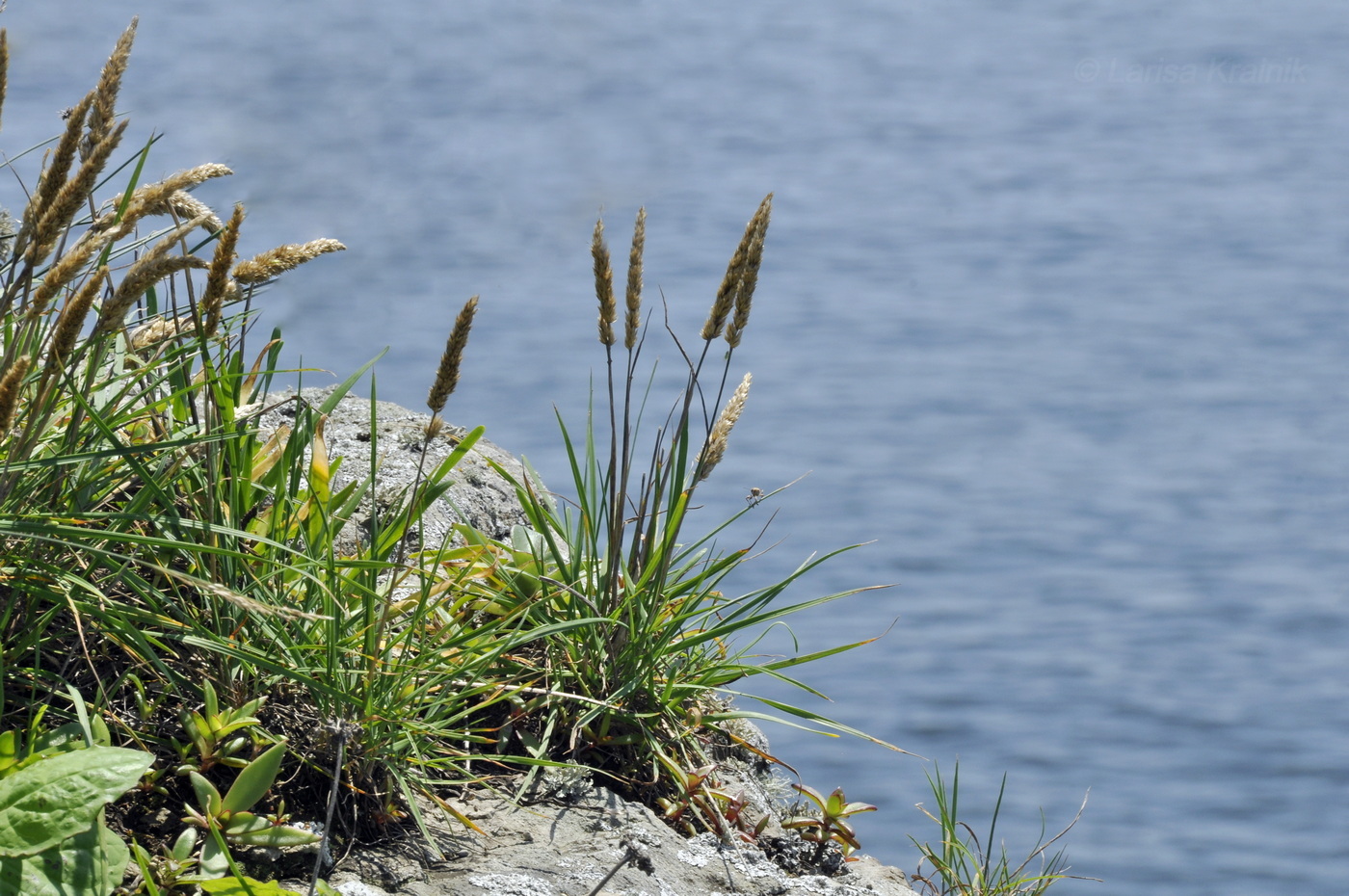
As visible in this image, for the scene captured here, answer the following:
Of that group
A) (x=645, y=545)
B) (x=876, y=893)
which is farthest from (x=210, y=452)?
(x=876, y=893)

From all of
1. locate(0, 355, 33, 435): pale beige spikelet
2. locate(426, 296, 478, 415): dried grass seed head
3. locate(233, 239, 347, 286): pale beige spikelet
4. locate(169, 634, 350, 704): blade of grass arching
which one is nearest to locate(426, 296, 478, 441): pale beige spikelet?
locate(426, 296, 478, 415): dried grass seed head

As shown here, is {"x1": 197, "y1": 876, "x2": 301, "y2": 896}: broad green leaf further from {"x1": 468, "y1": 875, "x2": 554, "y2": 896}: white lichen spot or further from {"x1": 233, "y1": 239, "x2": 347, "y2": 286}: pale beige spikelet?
{"x1": 233, "y1": 239, "x2": 347, "y2": 286}: pale beige spikelet

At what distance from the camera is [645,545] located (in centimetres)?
229

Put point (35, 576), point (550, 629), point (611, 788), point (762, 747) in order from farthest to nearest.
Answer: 1. point (762, 747)
2. point (611, 788)
3. point (550, 629)
4. point (35, 576)

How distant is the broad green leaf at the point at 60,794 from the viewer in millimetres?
1473

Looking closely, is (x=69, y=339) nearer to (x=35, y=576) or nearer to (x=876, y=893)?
(x=35, y=576)

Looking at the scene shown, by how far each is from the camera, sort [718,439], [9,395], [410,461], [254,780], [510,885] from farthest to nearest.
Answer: [410,461] → [718,439] → [510,885] → [254,780] → [9,395]

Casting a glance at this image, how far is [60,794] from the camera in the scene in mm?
1491

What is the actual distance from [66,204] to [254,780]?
746 millimetres

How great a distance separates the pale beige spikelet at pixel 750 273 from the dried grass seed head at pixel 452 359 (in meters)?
0.46

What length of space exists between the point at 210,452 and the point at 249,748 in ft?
1.37

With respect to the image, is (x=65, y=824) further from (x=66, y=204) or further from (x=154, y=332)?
(x=154, y=332)

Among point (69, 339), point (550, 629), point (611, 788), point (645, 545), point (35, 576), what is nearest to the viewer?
point (69, 339)

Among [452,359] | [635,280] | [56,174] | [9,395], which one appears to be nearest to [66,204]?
[56,174]
